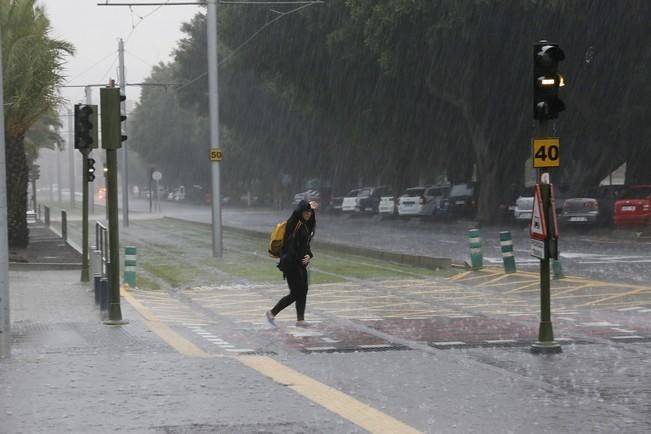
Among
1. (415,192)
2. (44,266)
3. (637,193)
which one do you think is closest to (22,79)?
(44,266)

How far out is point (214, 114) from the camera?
106 feet

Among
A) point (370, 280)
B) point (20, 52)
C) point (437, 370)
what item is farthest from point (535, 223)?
point (20, 52)

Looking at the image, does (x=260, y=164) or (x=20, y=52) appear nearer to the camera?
(x=20, y=52)

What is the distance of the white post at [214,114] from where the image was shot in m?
31.3

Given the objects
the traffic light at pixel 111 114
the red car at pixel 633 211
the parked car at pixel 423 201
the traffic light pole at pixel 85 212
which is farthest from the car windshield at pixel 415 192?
the traffic light at pixel 111 114

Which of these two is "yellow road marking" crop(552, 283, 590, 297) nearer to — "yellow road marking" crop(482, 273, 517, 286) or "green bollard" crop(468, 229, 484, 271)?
"yellow road marking" crop(482, 273, 517, 286)

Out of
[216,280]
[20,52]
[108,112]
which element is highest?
[20,52]

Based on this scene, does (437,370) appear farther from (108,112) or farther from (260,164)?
(260,164)

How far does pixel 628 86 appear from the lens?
42.6m

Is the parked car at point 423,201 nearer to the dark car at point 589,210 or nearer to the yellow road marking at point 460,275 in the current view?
the dark car at point 589,210

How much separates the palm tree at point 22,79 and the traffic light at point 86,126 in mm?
8552

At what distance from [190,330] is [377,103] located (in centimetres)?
3655

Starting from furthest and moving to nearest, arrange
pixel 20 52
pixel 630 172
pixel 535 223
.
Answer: pixel 630 172 → pixel 20 52 → pixel 535 223

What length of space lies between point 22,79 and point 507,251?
1249 centimetres
